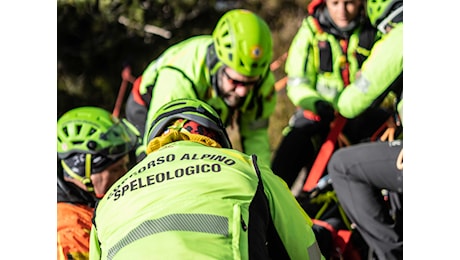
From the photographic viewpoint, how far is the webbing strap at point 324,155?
5.46 meters

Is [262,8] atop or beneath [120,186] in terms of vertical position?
beneath

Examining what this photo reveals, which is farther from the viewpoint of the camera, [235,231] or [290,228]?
[290,228]

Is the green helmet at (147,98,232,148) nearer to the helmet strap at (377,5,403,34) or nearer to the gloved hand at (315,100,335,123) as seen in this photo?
the helmet strap at (377,5,403,34)

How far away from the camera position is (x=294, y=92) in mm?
6117

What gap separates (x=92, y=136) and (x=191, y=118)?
1454 mm

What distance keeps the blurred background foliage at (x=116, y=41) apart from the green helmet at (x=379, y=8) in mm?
6816

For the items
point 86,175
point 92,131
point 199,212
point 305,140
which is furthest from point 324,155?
point 199,212

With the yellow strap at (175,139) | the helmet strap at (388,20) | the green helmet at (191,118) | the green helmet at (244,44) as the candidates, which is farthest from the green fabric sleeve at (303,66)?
the yellow strap at (175,139)

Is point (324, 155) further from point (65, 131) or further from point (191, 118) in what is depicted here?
point (191, 118)

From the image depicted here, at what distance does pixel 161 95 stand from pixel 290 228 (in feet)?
7.98

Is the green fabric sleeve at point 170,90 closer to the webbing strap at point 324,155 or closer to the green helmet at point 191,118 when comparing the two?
the webbing strap at point 324,155

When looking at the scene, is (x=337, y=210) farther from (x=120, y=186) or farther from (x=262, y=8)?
(x=262, y=8)

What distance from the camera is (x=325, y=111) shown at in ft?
18.4
